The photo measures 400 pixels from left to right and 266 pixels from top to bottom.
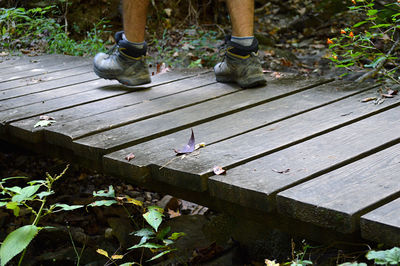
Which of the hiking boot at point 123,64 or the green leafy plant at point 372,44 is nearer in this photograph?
the green leafy plant at point 372,44

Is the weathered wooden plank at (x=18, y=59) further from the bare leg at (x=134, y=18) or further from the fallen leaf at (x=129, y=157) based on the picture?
the fallen leaf at (x=129, y=157)

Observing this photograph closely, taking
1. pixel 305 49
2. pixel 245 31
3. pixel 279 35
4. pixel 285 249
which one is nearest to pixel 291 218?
pixel 285 249

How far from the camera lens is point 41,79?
450 cm

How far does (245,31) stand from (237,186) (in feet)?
5.57

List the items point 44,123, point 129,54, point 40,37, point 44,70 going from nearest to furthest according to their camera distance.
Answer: point 44,123 → point 129,54 → point 44,70 → point 40,37

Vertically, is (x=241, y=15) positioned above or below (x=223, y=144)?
above

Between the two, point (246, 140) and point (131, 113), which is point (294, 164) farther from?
point (131, 113)

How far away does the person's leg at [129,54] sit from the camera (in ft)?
12.3

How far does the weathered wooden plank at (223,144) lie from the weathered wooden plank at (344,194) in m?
0.41

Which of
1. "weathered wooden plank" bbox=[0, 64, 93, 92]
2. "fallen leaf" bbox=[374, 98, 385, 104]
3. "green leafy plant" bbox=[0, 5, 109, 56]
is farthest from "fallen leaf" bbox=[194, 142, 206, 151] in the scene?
"green leafy plant" bbox=[0, 5, 109, 56]

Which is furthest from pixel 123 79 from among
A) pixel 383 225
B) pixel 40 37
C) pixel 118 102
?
pixel 40 37

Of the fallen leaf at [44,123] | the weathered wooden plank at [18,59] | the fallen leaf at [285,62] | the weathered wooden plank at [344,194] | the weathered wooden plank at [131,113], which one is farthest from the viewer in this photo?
the fallen leaf at [285,62]

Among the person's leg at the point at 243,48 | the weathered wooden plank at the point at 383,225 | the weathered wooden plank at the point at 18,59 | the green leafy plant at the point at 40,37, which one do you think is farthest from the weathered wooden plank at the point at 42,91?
the weathered wooden plank at the point at 383,225

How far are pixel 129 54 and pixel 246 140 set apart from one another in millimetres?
1408
